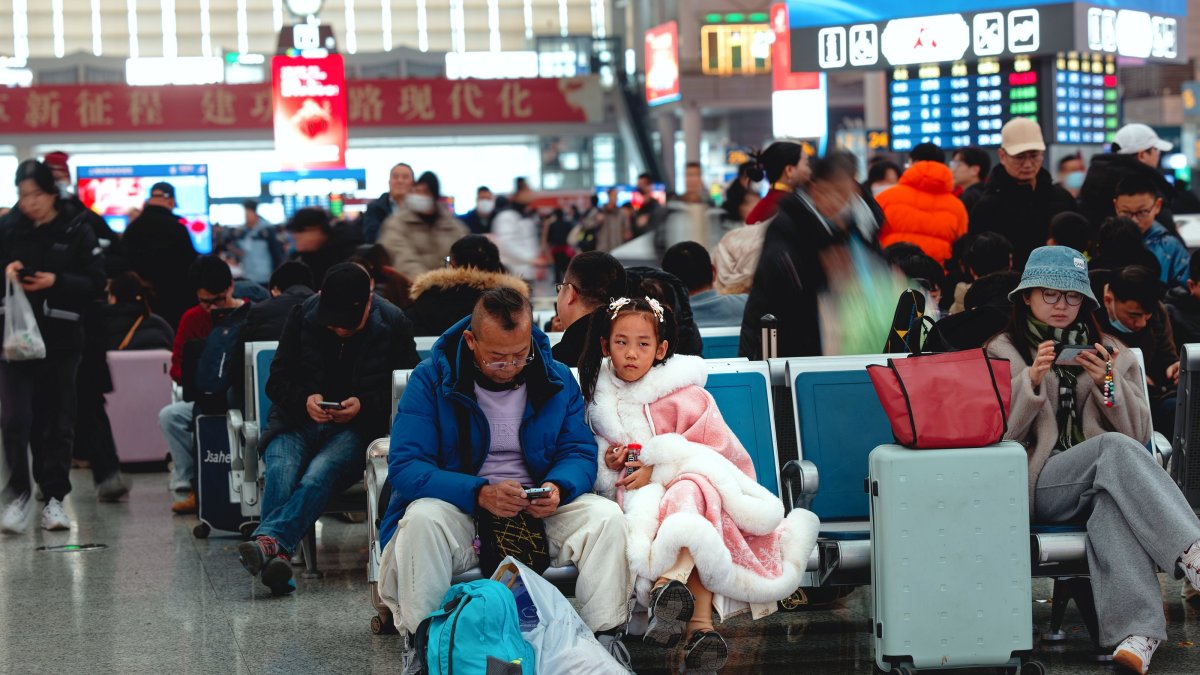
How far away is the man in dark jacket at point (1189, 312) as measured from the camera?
6441mm

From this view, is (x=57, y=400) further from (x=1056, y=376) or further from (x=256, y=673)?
(x=1056, y=376)

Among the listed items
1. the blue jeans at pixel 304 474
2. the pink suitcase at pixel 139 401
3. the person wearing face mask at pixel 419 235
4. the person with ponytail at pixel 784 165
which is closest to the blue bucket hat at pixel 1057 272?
the person with ponytail at pixel 784 165

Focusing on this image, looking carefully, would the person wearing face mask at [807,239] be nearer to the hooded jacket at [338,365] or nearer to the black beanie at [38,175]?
the hooded jacket at [338,365]

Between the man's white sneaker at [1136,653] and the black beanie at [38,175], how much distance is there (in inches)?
221

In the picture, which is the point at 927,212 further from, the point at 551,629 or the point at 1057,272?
the point at 551,629

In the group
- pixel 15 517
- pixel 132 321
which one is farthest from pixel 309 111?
pixel 15 517

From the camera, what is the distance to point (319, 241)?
30.9 ft

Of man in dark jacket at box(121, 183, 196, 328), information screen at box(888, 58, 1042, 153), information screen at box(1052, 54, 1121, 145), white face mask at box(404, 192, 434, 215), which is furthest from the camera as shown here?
information screen at box(888, 58, 1042, 153)

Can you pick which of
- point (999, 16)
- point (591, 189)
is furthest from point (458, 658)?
point (591, 189)

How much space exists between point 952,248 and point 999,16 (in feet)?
21.7

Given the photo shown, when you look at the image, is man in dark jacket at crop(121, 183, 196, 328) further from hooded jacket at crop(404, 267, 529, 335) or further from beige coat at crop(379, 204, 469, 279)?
hooded jacket at crop(404, 267, 529, 335)

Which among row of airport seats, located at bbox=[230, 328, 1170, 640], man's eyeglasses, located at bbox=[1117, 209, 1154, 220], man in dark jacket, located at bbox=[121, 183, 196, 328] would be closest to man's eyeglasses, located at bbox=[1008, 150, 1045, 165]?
man's eyeglasses, located at bbox=[1117, 209, 1154, 220]

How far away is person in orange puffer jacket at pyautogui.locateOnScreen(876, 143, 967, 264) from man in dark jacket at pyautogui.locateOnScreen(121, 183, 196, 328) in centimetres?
538

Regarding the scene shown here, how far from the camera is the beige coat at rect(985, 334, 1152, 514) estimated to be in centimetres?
490
